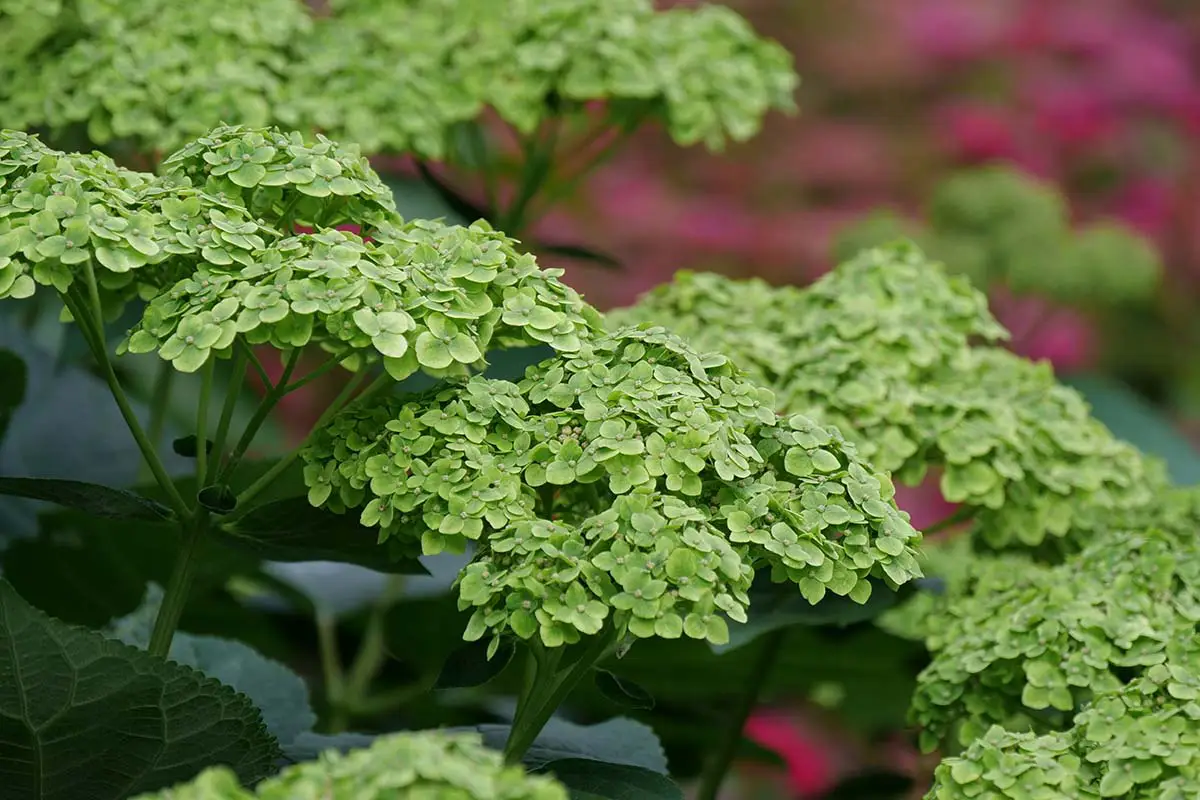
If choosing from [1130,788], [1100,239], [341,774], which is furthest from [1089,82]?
[341,774]

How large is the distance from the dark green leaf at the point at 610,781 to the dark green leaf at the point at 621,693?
0.18 ft

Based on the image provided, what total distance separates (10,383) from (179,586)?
498mm

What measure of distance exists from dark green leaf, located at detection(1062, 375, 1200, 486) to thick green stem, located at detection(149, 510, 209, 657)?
1890 millimetres

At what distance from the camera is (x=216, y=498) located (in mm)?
1346

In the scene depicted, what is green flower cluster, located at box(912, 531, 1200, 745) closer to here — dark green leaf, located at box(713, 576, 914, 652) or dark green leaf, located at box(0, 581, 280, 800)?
dark green leaf, located at box(713, 576, 914, 652)

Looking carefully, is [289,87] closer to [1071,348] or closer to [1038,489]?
[1038,489]

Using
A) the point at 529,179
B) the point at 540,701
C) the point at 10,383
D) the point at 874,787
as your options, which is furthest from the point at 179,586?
the point at 874,787

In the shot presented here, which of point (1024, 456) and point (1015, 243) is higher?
point (1015, 243)

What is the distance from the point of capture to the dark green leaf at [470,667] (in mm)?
1334

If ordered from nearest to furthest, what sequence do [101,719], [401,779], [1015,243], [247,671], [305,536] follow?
[401,779]
[101,719]
[305,536]
[247,671]
[1015,243]

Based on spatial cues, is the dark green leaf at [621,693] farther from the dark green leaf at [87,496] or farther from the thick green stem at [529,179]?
the thick green stem at [529,179]

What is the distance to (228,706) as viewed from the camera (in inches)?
52.3

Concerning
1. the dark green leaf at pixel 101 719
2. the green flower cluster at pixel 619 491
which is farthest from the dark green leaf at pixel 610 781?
the dark green leaf at pixel 101 719

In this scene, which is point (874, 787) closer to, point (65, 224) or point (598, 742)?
point (598, 742)
